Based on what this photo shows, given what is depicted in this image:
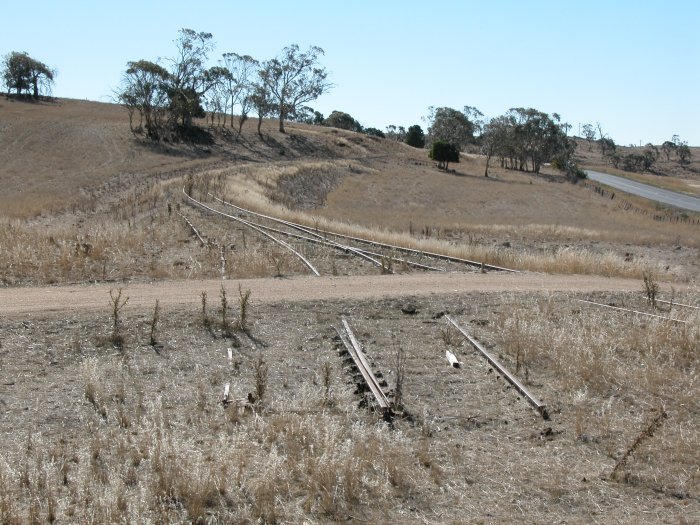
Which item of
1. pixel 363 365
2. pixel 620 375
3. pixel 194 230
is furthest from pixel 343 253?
pixel 620 375

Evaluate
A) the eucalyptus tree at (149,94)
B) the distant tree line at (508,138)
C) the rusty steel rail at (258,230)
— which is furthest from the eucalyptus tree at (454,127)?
the rusty steel rail at (258,230)

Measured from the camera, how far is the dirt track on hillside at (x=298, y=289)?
1429 centimetres

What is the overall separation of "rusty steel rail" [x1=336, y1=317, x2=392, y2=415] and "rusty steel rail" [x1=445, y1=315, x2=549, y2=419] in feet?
6.56

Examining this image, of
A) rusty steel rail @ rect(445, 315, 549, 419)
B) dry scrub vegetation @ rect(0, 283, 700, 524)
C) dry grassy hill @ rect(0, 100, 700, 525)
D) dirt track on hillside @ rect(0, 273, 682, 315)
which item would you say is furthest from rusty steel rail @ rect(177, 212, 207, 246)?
rusty steel rail @ rect(445, 315, 549, 419)

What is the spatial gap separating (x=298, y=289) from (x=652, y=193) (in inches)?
3245

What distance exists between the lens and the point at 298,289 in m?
16.3

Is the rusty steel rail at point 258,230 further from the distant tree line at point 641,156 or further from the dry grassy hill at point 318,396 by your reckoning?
the distant tree line at point 641,156

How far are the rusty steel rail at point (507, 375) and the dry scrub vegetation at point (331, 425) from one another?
5.7 inches

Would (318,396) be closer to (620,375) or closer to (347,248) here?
(620,375)

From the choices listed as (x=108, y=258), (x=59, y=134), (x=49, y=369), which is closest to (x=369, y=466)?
(x=49, y=369)

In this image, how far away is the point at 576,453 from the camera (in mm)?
8930

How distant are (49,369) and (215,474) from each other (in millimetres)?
4583

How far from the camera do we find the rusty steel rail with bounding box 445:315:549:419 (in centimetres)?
1000

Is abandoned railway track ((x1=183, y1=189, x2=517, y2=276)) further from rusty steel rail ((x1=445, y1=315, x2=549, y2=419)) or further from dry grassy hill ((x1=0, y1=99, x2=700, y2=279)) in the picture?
rusty steel rail ((x1=445, y1=315, x2=549, y2=419))
